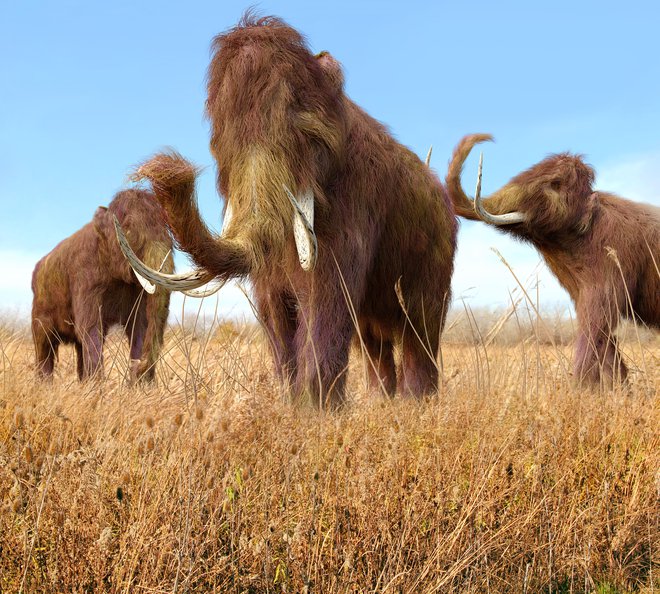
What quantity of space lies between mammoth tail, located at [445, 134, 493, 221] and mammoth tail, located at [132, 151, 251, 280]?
2550 millimetres

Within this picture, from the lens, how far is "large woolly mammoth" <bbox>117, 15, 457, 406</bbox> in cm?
320

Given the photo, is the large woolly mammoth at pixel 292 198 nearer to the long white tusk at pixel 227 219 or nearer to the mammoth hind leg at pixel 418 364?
the long white tusk at pixel 227 219

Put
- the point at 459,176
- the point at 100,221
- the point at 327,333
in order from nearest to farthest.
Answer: the point at 327,333, the point at 459,176, the point at 100,221

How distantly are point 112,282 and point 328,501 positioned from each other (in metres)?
4.26

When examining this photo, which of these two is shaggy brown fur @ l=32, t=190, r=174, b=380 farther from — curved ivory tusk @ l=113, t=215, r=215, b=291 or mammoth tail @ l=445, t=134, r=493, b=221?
curved ivory tusk @ l=113, t=215, r=215, b=291

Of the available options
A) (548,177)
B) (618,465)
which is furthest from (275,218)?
(548,177)

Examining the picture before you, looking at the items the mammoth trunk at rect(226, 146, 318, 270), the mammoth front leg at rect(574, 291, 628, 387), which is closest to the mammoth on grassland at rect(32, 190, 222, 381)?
the mammoth trunk at rect(226, 146, 318, 270)

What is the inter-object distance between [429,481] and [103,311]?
4.23m

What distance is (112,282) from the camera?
6230 mm

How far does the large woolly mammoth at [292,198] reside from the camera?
3.20 meters

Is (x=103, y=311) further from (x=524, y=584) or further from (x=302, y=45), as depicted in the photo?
(x=524, y=584)

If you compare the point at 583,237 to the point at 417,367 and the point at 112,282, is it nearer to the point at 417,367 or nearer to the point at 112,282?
the point at 417,367

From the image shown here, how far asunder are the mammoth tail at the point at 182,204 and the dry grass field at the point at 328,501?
0.60m

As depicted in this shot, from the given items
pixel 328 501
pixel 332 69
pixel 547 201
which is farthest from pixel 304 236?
pixel 547 201
